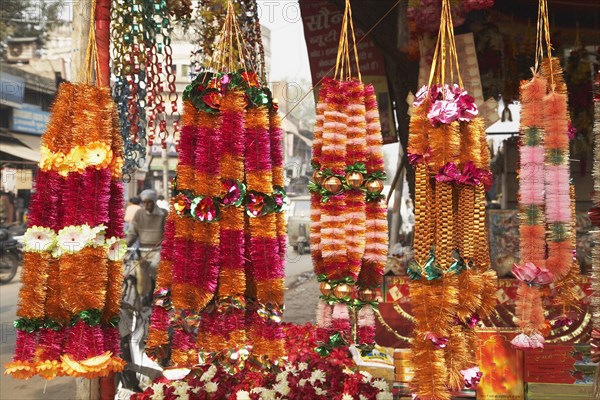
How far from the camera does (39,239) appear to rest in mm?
2711

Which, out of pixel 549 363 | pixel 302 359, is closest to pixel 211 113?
pixel 302 359

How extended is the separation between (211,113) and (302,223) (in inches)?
147

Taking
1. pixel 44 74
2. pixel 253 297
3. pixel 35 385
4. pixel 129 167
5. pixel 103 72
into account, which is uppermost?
pixel 44 74

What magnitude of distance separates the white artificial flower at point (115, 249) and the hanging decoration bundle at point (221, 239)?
0.25 m

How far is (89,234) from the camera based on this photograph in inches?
107

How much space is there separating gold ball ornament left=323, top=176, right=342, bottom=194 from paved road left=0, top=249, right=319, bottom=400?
6.26 ft

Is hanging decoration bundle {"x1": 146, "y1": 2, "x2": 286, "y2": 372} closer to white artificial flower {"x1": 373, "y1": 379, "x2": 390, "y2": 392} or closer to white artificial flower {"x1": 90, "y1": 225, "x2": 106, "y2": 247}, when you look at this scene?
white artificial flower {"x1": 90, "y1": 225, "x2": 106, "y2": 247}

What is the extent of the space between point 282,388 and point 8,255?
5960 mm

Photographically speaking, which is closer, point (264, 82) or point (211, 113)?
point (211, 113)

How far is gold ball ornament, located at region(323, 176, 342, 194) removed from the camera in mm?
2777

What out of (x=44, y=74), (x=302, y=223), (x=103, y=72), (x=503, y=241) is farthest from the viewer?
(x=44, y=74)

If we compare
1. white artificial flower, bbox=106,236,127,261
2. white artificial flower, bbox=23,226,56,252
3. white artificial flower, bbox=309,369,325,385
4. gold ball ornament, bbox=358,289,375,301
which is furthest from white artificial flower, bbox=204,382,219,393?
white artificial flower, bbox=23,226,56,252

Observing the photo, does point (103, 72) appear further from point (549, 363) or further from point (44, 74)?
point (44, 74)

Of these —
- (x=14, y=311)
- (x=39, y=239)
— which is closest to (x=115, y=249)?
(x=39, y=239)
